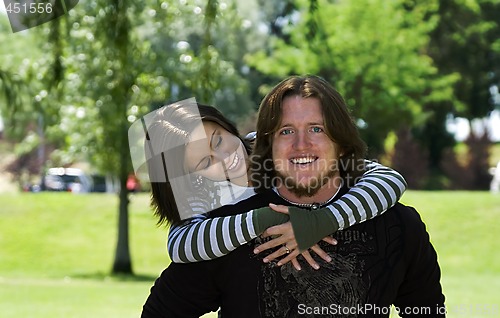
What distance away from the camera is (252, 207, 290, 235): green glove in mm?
2236

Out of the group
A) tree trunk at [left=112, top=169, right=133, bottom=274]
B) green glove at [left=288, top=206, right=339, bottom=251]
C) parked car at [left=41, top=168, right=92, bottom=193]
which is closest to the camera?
green glove at [left=288, top=206, right=339, bottom=251]

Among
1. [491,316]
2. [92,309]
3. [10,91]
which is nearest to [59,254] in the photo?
[92,309]

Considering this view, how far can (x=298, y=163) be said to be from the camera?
2359 millimetres

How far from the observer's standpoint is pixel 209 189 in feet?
8.44

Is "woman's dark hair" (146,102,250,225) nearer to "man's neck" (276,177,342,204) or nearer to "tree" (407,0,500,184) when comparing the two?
"man's neck" (276,177,342,204)

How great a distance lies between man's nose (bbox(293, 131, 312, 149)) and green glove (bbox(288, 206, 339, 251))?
7.7 inches

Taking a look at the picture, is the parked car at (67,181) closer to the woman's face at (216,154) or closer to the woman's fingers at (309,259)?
the woman's face at (216,154)

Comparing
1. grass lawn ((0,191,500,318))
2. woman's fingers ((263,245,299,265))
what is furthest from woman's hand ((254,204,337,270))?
grass lawn ((0,191,500,318))

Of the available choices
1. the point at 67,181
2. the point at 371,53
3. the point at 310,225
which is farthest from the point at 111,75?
the point at 67,181

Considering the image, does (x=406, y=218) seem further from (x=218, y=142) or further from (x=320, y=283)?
(x=218, y=142)

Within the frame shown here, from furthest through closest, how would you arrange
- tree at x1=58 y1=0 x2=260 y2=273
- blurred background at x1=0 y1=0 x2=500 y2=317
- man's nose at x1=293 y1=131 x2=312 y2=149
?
tree at x1=58 y1=0 x2=260 y2=273
blurred background at x1=0 y1=0 x2=500 y2=317
man's nose at x1=293 y1=131 x2=312 y2=149

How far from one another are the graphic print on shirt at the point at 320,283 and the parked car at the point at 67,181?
122ft

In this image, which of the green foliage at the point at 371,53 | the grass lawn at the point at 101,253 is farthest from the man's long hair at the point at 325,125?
the green foliage at the point at 371,53

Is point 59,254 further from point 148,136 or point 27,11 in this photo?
point 148,136
